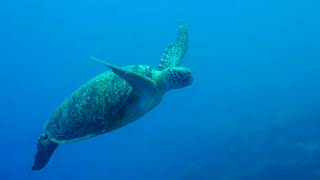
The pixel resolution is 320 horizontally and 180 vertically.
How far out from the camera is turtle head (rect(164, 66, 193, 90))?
629 centimetres

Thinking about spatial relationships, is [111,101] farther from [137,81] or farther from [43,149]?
[43,149]

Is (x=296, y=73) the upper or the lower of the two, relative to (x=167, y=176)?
upper

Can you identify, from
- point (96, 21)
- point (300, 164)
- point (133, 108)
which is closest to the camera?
point (133, 108)

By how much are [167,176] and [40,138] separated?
18335 mm

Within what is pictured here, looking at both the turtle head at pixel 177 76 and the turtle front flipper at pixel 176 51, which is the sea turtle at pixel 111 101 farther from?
the turtle front flipper at pixel 176 51

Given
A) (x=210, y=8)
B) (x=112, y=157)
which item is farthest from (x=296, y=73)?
(x=210, y=8)

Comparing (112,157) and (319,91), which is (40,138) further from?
(112,157)

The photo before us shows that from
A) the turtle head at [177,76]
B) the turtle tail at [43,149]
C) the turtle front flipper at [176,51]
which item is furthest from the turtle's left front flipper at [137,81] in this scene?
the turtle tail at [43,149]

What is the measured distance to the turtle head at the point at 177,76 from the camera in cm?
629

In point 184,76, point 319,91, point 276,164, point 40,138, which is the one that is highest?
point 319,91

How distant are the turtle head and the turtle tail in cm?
231

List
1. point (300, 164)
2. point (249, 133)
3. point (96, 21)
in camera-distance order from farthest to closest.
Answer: point (96, 21) < point (249, 133) < point (300, 164)

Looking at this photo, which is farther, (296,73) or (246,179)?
(296,73)

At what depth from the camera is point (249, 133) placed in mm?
22859
